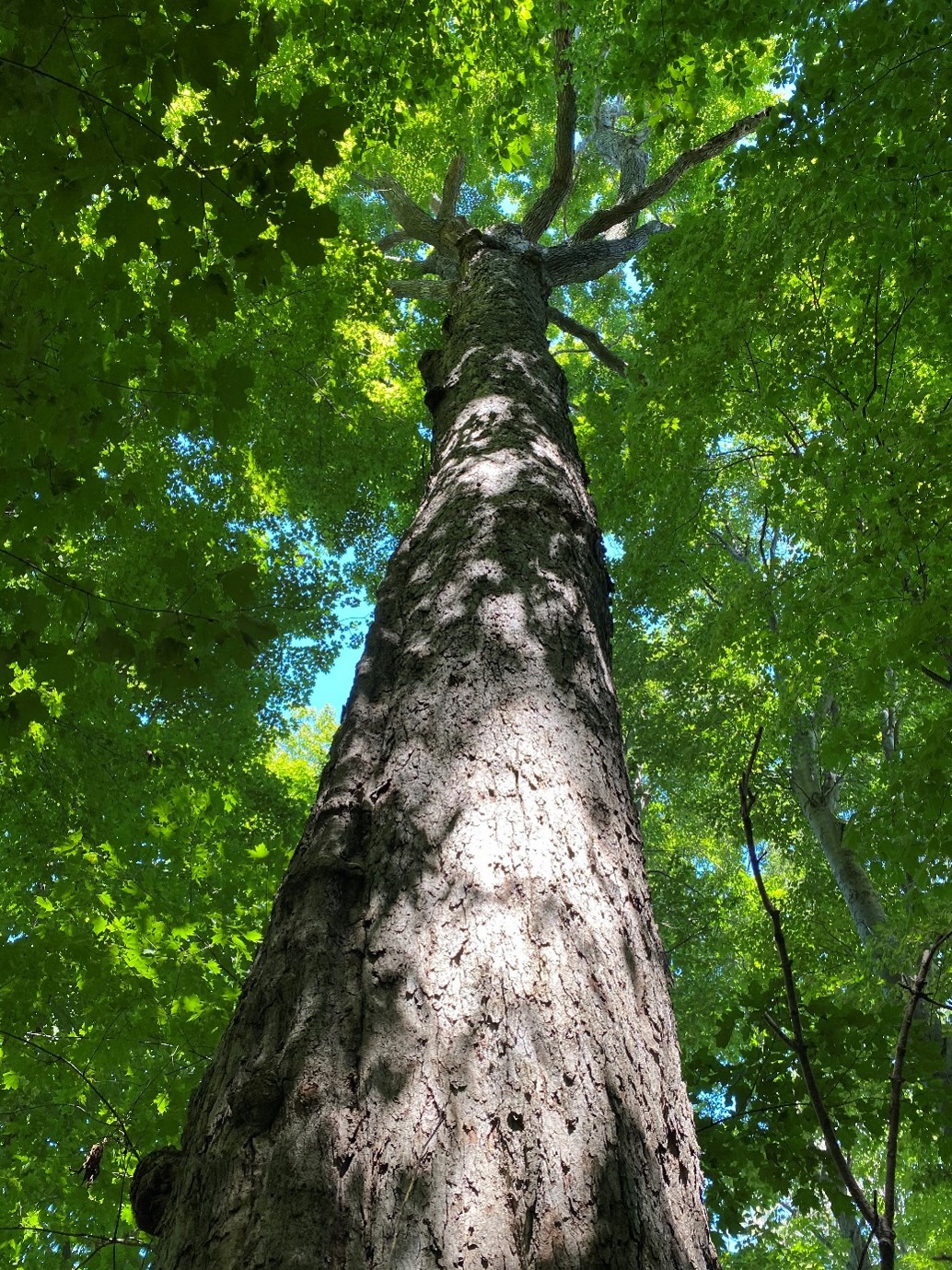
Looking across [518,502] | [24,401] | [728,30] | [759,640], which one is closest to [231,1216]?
[518,502]

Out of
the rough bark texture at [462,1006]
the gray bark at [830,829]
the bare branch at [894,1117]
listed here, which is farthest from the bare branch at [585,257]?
the bare branch at [894,1117]

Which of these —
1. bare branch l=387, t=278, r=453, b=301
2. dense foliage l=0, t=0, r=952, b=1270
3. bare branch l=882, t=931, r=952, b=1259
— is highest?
bare branch l=387, t=278, r=453, b=301

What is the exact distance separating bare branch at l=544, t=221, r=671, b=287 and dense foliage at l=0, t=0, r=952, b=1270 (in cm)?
130

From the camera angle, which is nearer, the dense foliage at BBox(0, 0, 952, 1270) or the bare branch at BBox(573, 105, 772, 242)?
the dense foliage at BBox(0, 0, 952, 1270)

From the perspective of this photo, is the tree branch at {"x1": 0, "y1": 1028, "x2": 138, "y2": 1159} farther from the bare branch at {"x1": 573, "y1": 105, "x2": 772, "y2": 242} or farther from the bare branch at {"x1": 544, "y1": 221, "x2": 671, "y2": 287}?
the bare branch at {"x1": 573, "y1": 105, "x2": 772, "y2": 242}

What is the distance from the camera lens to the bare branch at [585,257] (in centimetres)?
750

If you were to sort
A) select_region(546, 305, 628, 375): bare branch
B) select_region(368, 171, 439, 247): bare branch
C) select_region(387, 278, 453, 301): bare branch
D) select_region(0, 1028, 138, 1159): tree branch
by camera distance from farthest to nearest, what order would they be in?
select_region(368, 171, 439, 247): bare branch < select_region(387, 278, 453, 301): bare branch < select_region(546, 305, 628, 375): bare branch < select_region(0, 1028, 138, 1159): tree branch

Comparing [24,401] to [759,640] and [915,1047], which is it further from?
[759,640]

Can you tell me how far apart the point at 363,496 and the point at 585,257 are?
4013mm

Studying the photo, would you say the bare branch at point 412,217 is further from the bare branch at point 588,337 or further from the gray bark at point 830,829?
the gray bark at point 830,829

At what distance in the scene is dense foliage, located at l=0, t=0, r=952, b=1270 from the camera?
6.66ft

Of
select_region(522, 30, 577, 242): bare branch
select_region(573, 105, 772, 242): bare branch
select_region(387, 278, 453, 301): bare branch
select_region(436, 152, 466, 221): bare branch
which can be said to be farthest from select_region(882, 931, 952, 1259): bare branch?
select_region(436, 152, 466, 221): bare branch

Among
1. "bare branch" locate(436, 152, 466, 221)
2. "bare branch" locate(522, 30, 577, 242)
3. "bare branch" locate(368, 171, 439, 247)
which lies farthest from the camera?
"bare branch" locate(436, 152, 466, 221)

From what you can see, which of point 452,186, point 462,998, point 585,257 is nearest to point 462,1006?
point 462,998
